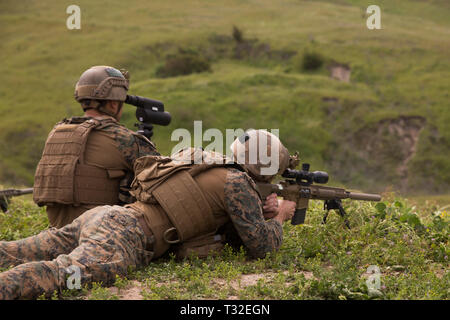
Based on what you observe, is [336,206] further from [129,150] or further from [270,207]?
[129,150]

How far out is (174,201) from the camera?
17.4 feet

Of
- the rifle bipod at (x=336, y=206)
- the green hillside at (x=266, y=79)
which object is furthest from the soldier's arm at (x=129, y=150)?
the green hillside at (x=266, y=79)

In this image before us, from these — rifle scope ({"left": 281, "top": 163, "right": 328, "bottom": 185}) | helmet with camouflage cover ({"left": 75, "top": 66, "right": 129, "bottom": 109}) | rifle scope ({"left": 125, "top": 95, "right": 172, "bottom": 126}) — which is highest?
helmet with camouflage cover ({"left": 75, "top": 66, "right": 129, "bottom": 109})

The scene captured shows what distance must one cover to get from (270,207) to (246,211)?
A: 0.72 metres

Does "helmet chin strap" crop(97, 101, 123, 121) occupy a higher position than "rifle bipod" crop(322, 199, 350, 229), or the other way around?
"helmet chin strap" crop(97, 101, 123, 121)

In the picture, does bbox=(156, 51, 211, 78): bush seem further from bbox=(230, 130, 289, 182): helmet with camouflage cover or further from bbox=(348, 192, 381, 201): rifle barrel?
bbox=(230, 130, 289, 182): helmet with camouflage cover

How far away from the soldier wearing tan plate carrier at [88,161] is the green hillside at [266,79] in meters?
15.9

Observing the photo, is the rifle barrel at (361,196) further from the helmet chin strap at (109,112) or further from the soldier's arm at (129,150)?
the helmet chin strap at (109,112)

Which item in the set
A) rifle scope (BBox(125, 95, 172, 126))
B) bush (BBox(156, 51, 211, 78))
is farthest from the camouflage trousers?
bush (BBox(156, 51, 211, 78))

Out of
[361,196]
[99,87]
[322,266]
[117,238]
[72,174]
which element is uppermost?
[99,87]

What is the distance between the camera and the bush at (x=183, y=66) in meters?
30.6

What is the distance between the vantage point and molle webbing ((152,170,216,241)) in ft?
17.4

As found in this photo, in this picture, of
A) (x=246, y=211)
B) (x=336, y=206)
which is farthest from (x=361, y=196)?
(x=246, y=211)
